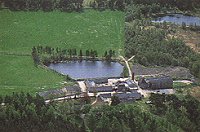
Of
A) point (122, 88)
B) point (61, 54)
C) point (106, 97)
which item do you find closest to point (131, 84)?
point (122, 88)

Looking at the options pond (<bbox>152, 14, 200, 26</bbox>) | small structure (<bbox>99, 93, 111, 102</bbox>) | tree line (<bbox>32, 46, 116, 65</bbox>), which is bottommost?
small structure (<bbox>99, 93, 111, 102</bbox>)

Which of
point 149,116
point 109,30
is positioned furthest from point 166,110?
point 109,30

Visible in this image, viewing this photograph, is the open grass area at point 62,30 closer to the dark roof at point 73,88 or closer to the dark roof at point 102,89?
the dark roof at point 102,89

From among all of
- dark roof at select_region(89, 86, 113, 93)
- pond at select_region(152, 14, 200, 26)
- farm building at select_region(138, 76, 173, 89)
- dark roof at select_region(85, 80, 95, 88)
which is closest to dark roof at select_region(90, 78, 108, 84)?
dark roof at select_region(85, 80, 95, 88)

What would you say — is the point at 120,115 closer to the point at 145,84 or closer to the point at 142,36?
the point at 145,84

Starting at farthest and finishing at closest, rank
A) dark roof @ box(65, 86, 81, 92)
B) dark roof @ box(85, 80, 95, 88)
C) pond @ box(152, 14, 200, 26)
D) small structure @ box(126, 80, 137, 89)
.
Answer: pond @ box(152, 14, 200, 26), small structure @ box(126, 80, 137, 89), dark roof @ box(85, 80, 95, 88), dark roof @ box(65, 86, 81, 92)

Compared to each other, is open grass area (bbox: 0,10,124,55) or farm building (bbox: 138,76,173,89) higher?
open grass area (bbox: 0,10,124,55)

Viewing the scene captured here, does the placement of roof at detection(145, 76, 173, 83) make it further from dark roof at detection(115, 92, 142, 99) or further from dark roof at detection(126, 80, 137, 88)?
dark roof at detection(115, 92, 142, 99)

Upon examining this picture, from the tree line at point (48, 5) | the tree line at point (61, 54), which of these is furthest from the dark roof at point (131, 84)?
the tree line at point (48, 5)
